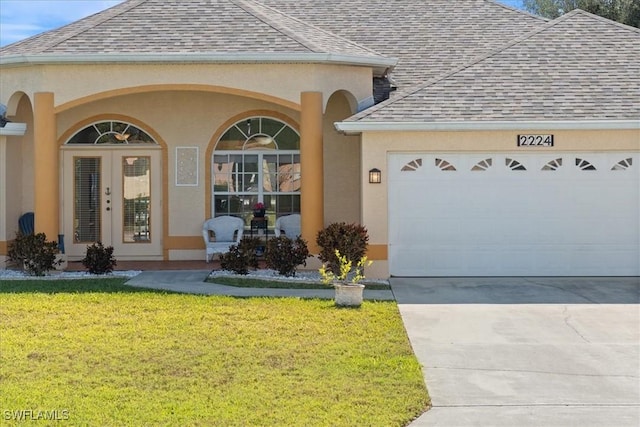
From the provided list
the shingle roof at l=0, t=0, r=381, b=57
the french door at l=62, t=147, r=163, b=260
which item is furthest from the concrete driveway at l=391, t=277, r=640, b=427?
the french door at l=62, t=147, r=163, b=260

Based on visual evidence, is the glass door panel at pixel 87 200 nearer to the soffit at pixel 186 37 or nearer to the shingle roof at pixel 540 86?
the soffit at pixel 186 37

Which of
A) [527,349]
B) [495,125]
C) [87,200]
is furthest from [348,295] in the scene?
[87,200]

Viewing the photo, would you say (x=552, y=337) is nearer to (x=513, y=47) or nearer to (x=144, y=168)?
(x=513, y=47)

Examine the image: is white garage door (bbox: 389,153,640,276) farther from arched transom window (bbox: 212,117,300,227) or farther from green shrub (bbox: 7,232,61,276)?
green shrub (bbox: 7,232,61,276)

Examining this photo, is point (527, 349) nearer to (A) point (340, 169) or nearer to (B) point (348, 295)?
(B) point (348, 295)

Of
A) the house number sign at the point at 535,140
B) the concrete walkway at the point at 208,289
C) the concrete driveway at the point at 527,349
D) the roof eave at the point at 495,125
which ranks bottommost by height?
the concrete driveway at the point at 527,349

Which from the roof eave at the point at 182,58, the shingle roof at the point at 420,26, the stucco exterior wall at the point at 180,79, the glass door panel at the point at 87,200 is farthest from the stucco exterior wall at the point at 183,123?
the shingle roof at the point at 420,26

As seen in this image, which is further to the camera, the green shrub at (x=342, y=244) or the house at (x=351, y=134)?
the house at (x=351, y=134)

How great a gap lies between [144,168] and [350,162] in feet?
15.1

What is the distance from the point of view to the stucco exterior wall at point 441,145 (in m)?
13.7

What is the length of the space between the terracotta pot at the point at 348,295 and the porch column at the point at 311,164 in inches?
136

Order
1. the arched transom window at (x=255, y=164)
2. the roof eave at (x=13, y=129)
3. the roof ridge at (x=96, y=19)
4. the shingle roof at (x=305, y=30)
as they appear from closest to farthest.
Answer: the shingle roof at (x=305, y=30) → the roof ridge at (x=96, y=19) → the roof eave at (x=13, y=129) → the arched transom window at (x=255, y=164)

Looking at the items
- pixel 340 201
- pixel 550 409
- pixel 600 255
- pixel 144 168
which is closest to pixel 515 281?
pixel 600 255

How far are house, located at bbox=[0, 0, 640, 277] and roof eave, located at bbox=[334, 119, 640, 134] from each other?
0.10 feet
